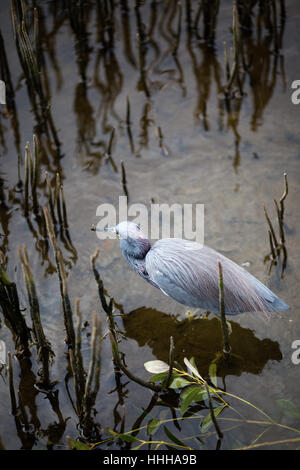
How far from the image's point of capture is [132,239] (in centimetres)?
363

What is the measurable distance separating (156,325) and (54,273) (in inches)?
41.2

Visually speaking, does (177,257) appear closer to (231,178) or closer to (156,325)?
(156,325)

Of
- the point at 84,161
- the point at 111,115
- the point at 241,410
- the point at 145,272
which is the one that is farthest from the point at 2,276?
the point at 111,115

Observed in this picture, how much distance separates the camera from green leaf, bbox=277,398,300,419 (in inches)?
127

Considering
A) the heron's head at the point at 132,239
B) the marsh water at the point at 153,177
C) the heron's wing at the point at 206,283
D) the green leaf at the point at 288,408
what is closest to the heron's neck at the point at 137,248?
the heron's head at the point at 132,239

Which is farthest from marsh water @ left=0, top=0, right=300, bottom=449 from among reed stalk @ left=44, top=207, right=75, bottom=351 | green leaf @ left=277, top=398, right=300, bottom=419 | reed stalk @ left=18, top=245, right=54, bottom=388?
reed stalk @ left=44, top=207, right=75, bottom=351

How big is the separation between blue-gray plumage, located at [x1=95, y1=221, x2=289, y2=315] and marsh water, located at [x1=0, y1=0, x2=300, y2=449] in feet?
1.30

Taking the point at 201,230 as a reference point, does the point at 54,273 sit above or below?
below

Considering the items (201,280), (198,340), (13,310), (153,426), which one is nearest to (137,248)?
(201,280)

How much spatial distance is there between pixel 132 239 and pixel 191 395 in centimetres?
118

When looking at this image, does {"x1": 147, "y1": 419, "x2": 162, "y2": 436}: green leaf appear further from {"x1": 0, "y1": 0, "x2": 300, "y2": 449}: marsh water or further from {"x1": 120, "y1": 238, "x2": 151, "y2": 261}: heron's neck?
{"x1": 120, "y1": 238, "x2": 151, "y2": 261}: heron's neck

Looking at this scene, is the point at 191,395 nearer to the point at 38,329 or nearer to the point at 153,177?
the point at 38,329
